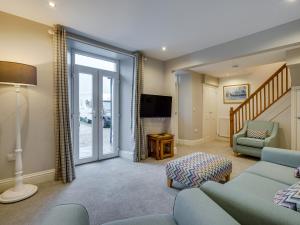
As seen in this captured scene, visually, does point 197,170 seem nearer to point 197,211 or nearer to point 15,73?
point 197,211

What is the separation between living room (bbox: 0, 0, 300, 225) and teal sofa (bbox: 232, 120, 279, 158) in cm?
2

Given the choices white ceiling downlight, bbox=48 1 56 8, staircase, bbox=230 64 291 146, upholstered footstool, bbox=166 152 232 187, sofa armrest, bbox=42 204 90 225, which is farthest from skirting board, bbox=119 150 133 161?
staircase, bbox=230 64 291 146

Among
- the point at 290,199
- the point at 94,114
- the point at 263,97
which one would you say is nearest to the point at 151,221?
the point at 290,199

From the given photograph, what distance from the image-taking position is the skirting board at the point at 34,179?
2383 millimetres

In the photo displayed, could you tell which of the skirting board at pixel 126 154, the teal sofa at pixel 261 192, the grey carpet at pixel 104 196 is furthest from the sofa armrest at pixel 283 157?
the skirting board at pixel 126 154

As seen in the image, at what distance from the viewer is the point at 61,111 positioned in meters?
2.74

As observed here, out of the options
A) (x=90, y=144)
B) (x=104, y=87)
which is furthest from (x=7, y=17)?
(x=90, y=144)

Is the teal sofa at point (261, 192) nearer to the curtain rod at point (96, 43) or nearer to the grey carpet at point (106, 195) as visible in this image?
the grey carpet at point (106, 195)

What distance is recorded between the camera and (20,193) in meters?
2.23

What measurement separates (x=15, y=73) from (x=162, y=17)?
2.14m

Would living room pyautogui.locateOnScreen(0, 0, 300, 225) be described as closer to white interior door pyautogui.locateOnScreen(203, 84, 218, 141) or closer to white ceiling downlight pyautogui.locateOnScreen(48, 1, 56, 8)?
white ceiling downlight pyautogui.locateOnScreen(48, 1, 56, 8)

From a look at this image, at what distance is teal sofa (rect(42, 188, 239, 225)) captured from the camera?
2.60ft

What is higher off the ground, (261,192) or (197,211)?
(197,211)

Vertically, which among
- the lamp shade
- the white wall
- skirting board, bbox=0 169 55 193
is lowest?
skirting board, bbox=0 169 55 193
